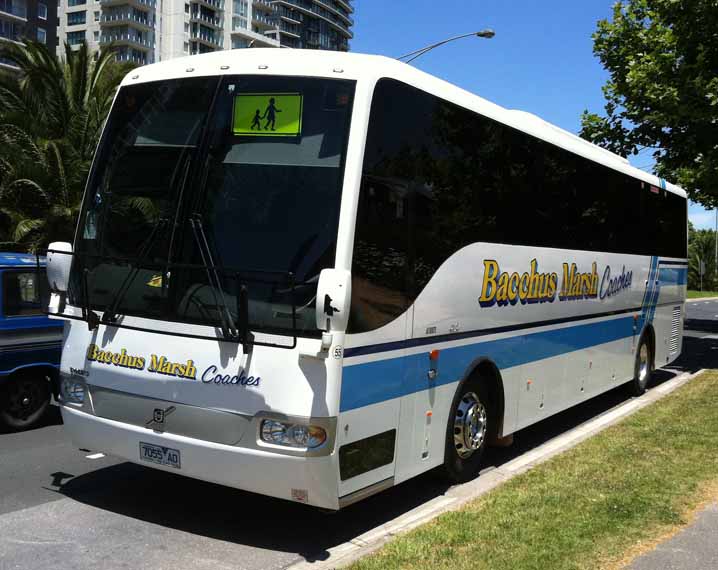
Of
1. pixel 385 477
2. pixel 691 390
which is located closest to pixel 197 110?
pixel 385 477

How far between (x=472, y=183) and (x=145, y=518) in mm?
3958

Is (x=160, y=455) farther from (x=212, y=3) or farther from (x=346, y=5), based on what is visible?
(x=346, y=5)

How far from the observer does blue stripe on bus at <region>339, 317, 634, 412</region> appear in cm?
567

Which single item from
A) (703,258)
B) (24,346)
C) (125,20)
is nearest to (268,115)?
(24,346)

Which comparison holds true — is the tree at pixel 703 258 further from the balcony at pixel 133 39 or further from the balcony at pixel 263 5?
the balcony at pixel 133 39

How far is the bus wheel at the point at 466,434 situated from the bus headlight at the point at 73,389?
118 inches

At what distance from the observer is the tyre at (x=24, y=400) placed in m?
8.96

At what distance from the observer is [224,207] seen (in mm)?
5777

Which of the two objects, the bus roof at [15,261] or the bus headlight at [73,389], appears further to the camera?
the bus roof at [15,261]

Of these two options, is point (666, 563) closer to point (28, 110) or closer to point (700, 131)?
point (700, 131)

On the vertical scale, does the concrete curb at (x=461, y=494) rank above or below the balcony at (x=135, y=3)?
below

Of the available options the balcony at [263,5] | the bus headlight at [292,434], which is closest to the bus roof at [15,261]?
the bus headlight at [292,434]

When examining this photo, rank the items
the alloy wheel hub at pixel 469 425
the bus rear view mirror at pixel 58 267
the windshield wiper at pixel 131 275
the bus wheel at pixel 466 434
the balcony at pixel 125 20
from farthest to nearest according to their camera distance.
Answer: the balcony at pixel 125 20 < the alloy wheel hub at pixel 469 425 < the bus wheel at pixel 466 434 < the bus rear view mirror at pixel 58 267 < the windshield wiper at pixel 131 275

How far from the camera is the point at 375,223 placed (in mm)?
5871
